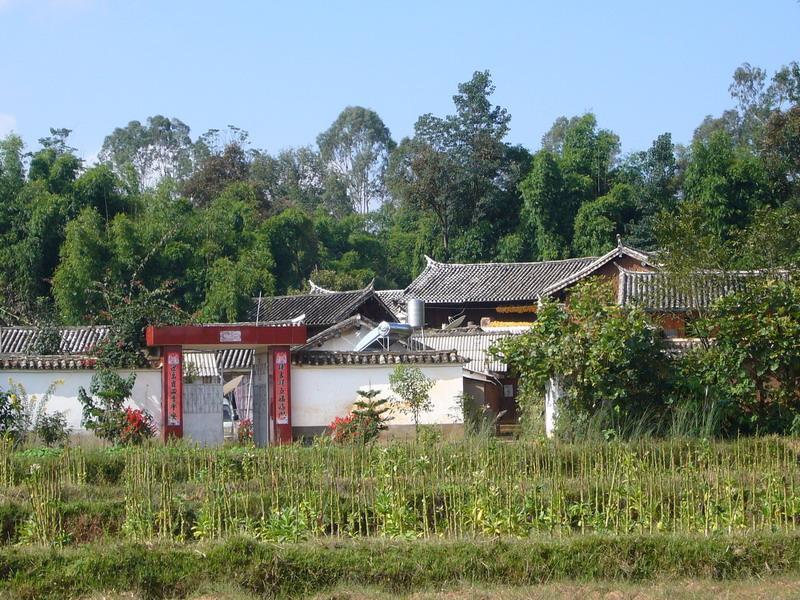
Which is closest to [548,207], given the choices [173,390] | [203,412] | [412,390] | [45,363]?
[412,390]

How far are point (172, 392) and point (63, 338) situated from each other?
8.14 meters

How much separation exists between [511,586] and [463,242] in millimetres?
36385

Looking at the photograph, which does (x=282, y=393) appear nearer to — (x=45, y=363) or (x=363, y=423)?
(x=363, y=423)

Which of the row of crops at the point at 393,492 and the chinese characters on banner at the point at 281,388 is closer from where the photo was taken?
the row of crops at the point at 393,492

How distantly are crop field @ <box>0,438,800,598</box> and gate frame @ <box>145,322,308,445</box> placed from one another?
3.27 meters

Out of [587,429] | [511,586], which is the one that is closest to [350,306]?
[587,429]

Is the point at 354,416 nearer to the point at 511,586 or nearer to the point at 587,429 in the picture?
the point at 587,429

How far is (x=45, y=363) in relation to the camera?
19281mm

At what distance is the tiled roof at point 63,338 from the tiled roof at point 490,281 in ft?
45.5

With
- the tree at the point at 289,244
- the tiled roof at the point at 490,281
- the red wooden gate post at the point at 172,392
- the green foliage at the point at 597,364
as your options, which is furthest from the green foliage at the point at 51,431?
the tree at the point at 289,244

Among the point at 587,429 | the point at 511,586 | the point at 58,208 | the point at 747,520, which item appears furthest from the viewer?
the point at 58,208

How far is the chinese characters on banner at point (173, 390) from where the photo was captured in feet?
62.2

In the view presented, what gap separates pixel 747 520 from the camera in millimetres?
11602

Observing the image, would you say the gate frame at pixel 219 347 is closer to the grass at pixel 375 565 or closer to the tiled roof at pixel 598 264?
the grass at pixel 375 565
